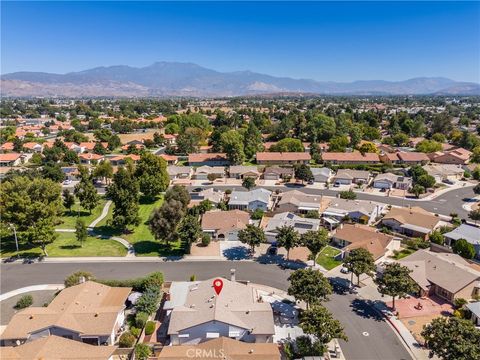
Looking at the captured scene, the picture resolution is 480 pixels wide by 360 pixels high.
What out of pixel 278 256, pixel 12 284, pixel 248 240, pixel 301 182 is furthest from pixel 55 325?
pixel 301 182

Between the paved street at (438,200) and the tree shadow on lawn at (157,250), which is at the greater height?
the paved street at (438,200)

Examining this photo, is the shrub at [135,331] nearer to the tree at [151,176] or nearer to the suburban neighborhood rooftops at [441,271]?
the suburban neighborhood rooftops at [441,271]

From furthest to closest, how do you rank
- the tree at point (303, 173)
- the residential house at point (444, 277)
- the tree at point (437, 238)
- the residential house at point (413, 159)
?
1. the residential house at point (413, 159)
2. the tree at point (303, 173)
3. the tree at point (437, 238)
4. the residential house at point (444, 277)

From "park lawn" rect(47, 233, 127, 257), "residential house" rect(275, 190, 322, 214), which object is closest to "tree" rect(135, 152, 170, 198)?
"park lawn" rect(47, 233, 127, 257)

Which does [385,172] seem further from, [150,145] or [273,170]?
[150,145]

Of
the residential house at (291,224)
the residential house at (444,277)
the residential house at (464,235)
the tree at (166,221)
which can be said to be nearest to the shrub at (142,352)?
the tree at (166,221)
